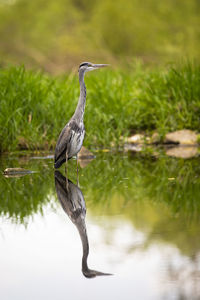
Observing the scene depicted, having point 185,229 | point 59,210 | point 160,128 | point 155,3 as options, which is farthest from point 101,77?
point 155,3

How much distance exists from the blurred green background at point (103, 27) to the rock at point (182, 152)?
1582cm

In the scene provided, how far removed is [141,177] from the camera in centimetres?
582

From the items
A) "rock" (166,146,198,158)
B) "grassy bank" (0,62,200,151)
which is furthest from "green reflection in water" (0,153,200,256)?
"grassy bank" (0,62,200,151)

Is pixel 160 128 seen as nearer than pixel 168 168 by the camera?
No

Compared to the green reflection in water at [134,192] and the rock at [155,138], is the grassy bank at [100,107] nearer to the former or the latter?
the rock at [155,138]

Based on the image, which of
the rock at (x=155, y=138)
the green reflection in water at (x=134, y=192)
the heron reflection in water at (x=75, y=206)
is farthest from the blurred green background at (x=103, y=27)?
the heron reflection in water at (x=75, y=206)

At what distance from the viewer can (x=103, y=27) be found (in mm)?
27344

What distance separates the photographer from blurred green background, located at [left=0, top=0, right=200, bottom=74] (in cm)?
2505

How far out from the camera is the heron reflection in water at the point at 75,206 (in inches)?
120

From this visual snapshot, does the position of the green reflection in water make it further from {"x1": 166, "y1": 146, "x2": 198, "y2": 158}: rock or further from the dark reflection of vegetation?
{"x1": 166, "y1": 146, "x2": 198, "y2": 158}: rock

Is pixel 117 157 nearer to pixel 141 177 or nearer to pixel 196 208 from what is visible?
pixel 141 177

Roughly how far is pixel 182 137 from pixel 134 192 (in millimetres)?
3661

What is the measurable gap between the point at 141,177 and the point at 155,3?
2523 cm

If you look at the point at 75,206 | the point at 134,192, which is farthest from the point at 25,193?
the point at 134,192
